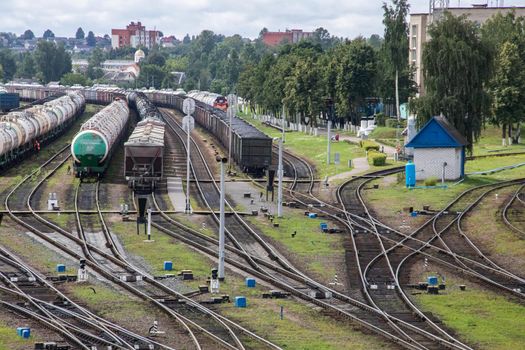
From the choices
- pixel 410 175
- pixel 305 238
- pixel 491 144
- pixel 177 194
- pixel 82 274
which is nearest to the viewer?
pixel 82 274

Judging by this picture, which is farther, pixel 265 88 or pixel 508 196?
pixel 265 88

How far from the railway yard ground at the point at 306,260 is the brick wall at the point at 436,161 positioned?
1.18 meters

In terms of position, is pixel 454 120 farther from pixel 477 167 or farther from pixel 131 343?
pixel 131 343

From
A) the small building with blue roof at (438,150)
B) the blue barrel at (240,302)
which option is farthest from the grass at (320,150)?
the blue barrel at (240,302)

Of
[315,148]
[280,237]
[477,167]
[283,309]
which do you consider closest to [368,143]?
[315,148]

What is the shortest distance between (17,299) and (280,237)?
48.7 ft

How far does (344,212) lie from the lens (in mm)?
51031

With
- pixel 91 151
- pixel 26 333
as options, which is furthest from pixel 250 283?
pixel 91 151

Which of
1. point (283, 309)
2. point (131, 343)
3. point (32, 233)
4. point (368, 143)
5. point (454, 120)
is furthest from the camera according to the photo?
point (368, 143)

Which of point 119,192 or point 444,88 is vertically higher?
point 444,88

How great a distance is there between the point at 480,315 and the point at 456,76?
3919 cm

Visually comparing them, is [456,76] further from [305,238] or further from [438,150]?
[305,238]

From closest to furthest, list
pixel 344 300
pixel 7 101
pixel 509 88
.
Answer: pixel 344 300
pixel 509 88
pixel 7 101

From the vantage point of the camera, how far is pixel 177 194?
58.5 metres
